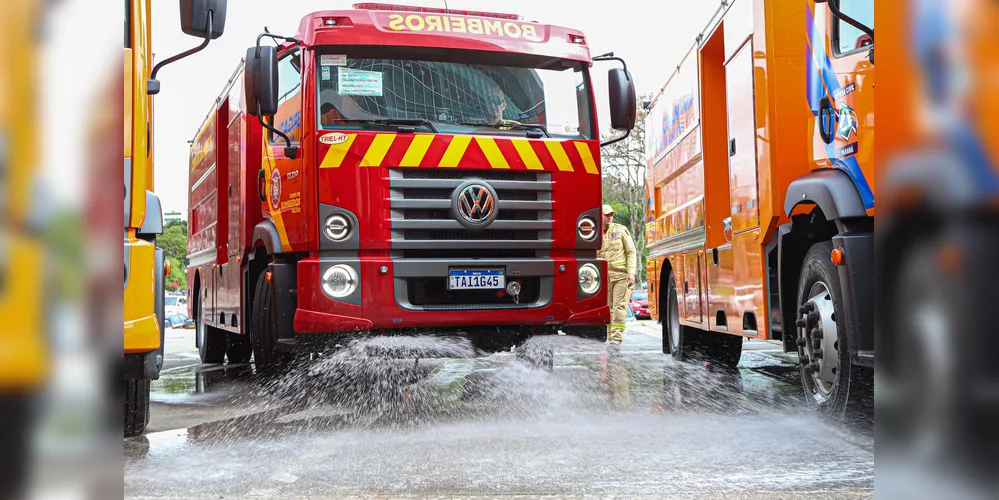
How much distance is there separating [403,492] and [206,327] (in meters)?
8.01

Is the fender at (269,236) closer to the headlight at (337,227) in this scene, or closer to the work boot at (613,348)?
the headlight at (337,227)

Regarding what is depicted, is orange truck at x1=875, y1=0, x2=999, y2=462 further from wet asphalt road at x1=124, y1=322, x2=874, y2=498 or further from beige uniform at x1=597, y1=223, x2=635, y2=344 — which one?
beige uniform at x1=597, y1=223, x2=635, y2=344

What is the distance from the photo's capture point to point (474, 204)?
631cm

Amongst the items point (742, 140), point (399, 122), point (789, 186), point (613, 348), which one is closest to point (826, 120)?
point (789, 186)

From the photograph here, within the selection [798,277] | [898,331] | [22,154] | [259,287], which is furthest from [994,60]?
[259,287]

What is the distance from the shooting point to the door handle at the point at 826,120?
485 cm

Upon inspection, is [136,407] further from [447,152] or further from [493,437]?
[447,152]

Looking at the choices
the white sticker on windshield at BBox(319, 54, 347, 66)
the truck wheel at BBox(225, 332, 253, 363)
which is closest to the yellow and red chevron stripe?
the white sticker on windshield at BBox(319, 54, 347, 66)

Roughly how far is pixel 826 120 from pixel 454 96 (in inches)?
105

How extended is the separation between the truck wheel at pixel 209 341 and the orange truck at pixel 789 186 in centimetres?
571

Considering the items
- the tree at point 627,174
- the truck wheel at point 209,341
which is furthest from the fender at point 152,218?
the tree at point 627,174

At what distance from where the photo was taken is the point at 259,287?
7180 millimetres

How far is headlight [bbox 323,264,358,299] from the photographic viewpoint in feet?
20.1

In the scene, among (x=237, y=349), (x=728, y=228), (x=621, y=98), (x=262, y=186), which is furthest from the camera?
(x=237, y=349)
